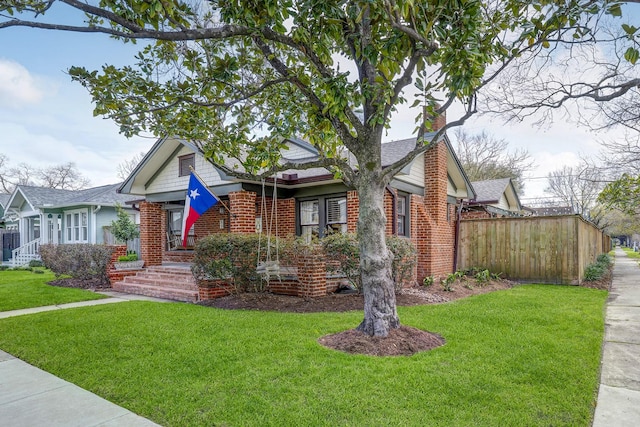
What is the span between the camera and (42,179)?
142 feet

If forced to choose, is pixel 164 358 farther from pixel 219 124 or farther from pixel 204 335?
pixel 219 124

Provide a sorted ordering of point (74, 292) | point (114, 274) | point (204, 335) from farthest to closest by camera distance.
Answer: point (114, 274) → point (74, 292) → point (204, 335)

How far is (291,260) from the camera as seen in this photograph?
8320 mm

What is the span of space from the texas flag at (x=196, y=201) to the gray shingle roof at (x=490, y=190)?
520 inches

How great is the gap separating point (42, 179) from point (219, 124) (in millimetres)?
46654

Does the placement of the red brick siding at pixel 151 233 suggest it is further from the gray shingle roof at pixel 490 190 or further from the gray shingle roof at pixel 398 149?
the gray shingle roof at pixel 490 190

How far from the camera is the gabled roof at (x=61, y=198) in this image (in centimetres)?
1844

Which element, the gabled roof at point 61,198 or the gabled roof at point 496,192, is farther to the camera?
the gabled roof at point 61,198

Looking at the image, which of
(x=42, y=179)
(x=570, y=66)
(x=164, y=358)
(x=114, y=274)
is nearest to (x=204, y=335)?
(x=164, y=358)

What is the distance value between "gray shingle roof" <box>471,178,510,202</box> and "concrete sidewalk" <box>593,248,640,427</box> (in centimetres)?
1118

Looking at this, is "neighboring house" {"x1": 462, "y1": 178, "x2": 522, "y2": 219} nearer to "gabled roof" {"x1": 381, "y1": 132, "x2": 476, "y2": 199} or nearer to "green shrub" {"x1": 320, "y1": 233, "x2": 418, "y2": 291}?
"gabled roof" {"x1": 381, "y1": 132, "x2": 476, "y2": 199}

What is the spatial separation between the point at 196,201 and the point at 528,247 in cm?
902

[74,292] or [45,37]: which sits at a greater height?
[45,37]

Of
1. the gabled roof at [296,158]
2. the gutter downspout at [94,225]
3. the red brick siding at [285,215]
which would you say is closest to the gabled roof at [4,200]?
the gutter downspout at [94,225]
